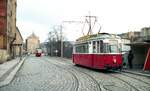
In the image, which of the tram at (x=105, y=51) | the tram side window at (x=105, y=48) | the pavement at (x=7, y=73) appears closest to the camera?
the pavement at (x=7, y=73)

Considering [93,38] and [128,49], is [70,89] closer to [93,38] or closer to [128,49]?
[93,38]

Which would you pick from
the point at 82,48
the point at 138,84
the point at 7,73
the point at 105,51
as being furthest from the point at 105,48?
the point at 138,84

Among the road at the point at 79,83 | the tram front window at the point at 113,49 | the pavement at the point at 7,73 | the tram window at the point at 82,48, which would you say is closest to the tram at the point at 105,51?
the tram front window at the point at 113,49

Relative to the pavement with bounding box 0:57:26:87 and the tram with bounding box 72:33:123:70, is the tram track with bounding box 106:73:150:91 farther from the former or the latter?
the tram with bounding box 72:33:123:70

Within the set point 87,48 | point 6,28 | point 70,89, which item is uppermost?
point 6,28

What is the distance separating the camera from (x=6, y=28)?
207 ft

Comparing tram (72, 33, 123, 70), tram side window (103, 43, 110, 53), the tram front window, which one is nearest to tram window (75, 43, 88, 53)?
tram (72, 33, 123, 70)

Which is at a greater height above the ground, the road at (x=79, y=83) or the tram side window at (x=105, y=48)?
the tram side window at (x=105, y=48)

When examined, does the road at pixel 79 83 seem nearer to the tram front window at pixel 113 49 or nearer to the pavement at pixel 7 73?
the pavement at pixel 7 73

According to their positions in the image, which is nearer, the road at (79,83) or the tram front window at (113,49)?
the road at (79,83)

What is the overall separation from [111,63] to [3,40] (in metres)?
36.6

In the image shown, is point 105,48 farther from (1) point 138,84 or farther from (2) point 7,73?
(1) point 138,84

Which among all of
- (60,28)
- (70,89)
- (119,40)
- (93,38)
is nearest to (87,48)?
(93,38)

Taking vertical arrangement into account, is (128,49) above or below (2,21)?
below
